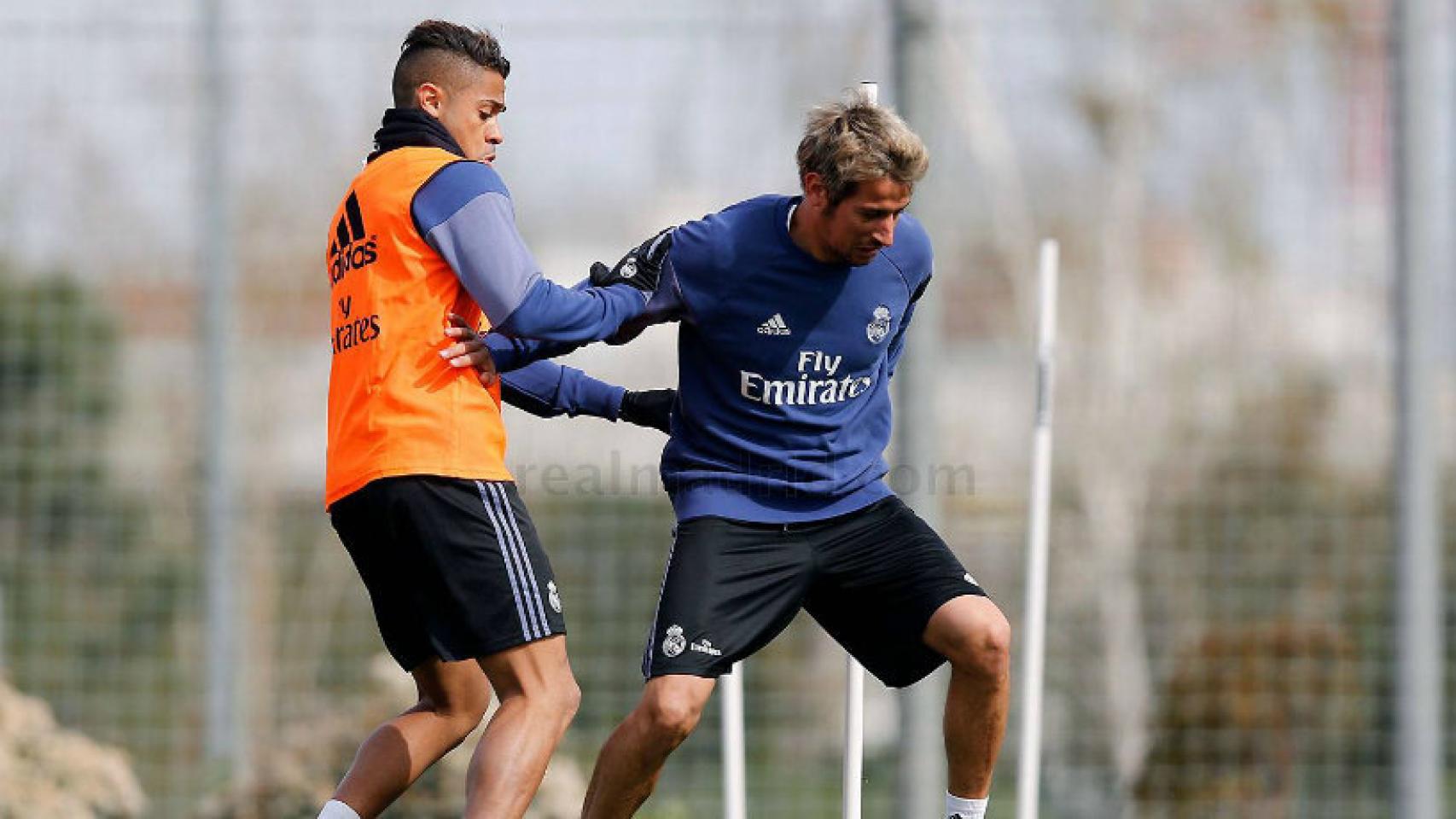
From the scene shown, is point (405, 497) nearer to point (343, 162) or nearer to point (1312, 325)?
point (343, 162)

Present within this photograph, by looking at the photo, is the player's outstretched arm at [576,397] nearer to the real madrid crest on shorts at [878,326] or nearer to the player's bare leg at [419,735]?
the real madrid crest on shorts at [878,326]

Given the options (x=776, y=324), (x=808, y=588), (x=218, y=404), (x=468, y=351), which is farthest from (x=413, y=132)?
(x=218, y=404)

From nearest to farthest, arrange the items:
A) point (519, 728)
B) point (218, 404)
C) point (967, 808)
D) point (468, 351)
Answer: point (519, 728), point (468, 351), point (967, 808), point (218, 404)

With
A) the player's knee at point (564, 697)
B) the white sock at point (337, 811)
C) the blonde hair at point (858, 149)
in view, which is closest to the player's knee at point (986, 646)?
the player's knee at point (564, 697)

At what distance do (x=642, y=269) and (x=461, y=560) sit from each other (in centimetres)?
83

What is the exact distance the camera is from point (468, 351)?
149 inches

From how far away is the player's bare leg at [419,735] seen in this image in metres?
3.91

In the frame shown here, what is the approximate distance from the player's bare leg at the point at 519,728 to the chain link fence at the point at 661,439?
2.50 m

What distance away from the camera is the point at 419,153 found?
3830 mm

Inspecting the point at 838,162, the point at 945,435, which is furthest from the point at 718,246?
the point at 945,435

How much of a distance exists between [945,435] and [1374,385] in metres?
1.56

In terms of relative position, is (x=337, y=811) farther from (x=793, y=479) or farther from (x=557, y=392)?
(x=793, y=479)

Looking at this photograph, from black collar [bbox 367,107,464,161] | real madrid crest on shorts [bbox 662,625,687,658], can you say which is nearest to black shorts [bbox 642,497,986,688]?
real madrid crest on shorts [bbox 662,625,687,658]

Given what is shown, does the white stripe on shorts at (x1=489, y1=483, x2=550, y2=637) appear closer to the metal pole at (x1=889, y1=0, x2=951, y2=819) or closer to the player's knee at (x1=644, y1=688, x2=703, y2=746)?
the player's knee at (x1=644, y1=688, x2=703, y2=746)
